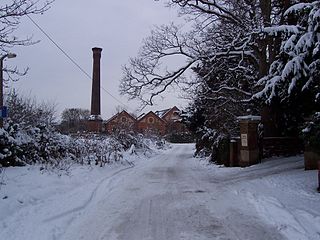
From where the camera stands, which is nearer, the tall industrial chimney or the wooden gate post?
the wooden gate post

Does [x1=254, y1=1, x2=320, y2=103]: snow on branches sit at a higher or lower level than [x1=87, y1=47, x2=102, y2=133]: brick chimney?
lower

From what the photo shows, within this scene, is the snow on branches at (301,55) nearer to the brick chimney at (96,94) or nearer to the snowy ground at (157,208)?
the snowy ground at (157,208)

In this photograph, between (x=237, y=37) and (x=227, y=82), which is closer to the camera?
(x=237, y=37)

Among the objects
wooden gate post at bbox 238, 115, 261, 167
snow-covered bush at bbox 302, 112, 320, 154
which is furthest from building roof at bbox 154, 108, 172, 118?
snow-covered bush at bbox 302, 112, 320, 154

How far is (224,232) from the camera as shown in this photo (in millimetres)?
6648

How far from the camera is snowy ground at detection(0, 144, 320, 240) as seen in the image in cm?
665

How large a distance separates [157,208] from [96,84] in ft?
125

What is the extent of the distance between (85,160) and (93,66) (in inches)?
1181

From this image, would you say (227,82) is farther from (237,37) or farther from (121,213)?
(121,213)

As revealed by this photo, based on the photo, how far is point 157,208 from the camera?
8.84 meters

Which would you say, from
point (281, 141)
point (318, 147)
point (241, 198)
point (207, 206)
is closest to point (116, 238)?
point (207, 206)

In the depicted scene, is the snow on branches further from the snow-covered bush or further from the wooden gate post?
the wooden gate post

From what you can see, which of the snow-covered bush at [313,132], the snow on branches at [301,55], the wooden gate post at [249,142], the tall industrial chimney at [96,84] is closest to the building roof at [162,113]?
the tall industrial chimney at [96,84]

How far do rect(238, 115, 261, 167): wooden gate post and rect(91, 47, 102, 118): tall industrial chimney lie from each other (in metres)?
30.2
